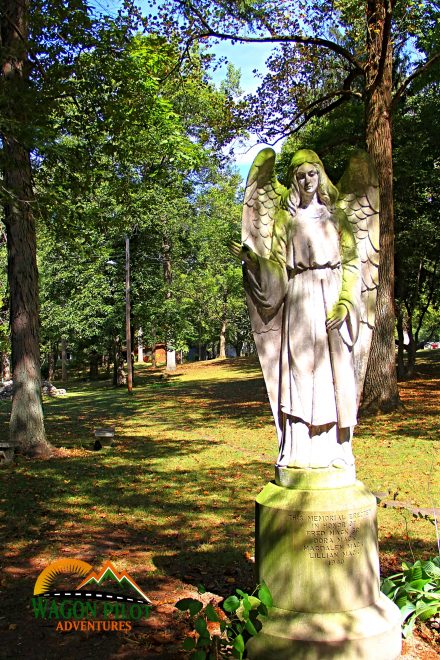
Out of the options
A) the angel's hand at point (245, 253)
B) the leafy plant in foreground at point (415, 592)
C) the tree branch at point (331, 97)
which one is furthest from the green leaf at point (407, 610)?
the tree branch at point (331, 97)

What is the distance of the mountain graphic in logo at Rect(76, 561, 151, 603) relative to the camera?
15.6ft

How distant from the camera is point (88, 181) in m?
11.3

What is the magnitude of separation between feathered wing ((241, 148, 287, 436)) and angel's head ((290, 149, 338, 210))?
168mm

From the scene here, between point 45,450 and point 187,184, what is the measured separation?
24.6 metres

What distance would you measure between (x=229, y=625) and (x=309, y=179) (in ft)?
9.71

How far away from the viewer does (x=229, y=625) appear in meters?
3.59

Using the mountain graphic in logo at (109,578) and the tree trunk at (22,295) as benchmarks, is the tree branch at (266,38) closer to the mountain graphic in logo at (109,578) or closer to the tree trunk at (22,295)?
the tree trunk at (22,295)

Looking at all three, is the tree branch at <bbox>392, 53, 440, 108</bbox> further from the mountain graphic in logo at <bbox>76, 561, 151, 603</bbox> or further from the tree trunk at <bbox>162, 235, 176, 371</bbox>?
the tree trunk at <bbox>162, 235, 176, 371</bbox>

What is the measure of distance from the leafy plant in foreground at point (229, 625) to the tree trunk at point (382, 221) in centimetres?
1074

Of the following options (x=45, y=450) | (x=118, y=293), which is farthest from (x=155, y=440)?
(x=118, y=293)

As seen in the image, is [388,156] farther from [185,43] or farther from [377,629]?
[377,629]

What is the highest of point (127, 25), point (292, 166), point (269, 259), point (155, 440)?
point (127, 25)

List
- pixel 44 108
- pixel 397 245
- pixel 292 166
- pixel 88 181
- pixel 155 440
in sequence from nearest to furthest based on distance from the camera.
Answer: pixel 292 166 < pixel 44 108 < pixel 88 181 < pixel 155 440 < pixel 397 245

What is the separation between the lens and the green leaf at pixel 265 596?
11.4ft
